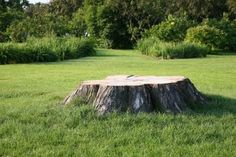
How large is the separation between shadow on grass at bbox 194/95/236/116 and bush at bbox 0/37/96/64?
1193 cm

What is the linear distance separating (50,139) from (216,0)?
3222 cm

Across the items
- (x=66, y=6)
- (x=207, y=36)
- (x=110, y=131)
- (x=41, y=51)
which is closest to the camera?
(x=110, y=131)

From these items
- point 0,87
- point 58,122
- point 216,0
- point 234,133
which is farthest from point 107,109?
point 216,0

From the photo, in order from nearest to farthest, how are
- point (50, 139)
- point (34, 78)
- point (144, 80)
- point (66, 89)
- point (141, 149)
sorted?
point (141, 149), point (50, 139), point (144, 80), point (66, 89), point (34, 78)

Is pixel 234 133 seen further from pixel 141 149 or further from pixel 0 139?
pixel 0 139

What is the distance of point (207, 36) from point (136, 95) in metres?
23.4

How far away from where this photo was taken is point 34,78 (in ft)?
41.1

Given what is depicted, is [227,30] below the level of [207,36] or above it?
above

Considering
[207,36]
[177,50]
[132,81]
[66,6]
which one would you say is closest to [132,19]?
[207,36]

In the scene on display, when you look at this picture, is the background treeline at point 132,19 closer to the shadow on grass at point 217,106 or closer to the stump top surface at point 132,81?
the shadow on grass at point 217,106

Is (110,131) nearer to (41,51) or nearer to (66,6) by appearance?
(41,51)

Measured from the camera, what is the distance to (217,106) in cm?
799

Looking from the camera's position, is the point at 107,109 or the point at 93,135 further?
the point at 107,109

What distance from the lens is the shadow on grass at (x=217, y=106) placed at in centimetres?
746
